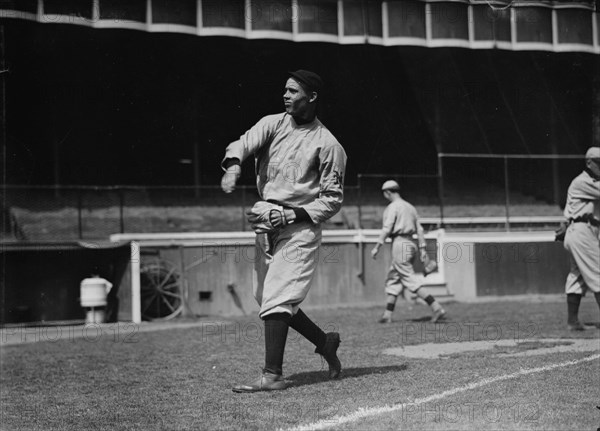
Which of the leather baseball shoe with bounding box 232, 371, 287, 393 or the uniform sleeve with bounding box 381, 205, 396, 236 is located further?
the uniform sleeve with bounding box 381, 205, 396, 236

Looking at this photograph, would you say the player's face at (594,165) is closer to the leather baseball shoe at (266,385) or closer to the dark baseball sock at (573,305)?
the dark baseball sock at (573,305)

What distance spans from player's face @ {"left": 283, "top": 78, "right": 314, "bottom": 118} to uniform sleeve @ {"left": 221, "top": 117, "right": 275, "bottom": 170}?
16cm

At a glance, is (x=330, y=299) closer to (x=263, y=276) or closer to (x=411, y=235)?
(x=411, y=235)

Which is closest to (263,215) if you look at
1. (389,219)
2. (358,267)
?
(389,219)

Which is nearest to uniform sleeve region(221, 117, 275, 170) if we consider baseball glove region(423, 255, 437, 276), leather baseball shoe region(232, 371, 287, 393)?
leather baseball shoe region(232, 371, 287, 393)

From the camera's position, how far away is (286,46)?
68.2 feet

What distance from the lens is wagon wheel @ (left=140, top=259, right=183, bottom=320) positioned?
17500mm

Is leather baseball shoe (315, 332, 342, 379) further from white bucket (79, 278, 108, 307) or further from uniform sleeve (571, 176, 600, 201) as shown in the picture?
white bucket (79, 278, 108, 307)

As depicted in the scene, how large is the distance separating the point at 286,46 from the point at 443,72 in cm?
478

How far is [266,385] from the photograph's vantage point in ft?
19.9

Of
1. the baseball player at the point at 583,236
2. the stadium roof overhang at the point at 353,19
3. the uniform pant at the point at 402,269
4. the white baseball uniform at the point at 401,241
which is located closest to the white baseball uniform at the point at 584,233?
the baseball player at the point at 583,236

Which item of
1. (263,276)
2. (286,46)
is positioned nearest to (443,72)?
(286,46)

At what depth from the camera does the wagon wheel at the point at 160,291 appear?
17.5 m

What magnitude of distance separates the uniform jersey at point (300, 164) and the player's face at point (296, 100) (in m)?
0.10
